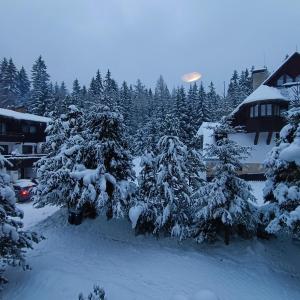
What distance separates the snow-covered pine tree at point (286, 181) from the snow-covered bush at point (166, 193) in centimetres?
387

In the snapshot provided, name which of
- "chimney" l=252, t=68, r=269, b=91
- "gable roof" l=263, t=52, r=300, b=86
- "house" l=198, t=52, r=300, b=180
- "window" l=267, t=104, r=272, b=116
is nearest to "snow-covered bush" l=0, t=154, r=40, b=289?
"house" l=198, t=52, r=300, b=180

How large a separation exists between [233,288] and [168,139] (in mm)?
7250

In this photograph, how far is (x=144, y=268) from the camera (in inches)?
516

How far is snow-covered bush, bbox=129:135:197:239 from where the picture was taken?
1486cm

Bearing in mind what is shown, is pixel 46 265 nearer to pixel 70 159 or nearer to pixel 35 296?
pixel 35 296

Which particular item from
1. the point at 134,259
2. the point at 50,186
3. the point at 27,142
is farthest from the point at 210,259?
the point at 27,142

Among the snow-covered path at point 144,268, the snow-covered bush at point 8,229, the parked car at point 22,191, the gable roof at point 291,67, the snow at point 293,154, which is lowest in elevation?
the snow-covered path at point 144,268

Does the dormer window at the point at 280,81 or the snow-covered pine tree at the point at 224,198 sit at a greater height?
the dormer window at the point at 280,81

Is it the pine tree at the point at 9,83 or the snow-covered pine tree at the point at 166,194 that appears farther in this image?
the pine tree at the point at 9,83

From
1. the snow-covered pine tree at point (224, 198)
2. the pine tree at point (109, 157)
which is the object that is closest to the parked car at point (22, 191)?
the pine tree at point (109, 157)

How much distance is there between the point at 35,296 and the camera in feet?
36.3

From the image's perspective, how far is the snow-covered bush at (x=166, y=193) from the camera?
585 inches

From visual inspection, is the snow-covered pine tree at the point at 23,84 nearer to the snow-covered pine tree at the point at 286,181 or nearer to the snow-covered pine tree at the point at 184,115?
the snow-covered pine tree at the point at 184,115

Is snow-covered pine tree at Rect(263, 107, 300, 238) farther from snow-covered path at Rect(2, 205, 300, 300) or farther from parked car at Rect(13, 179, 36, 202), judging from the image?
parked car at Rect(13, 179, 36, 202)
